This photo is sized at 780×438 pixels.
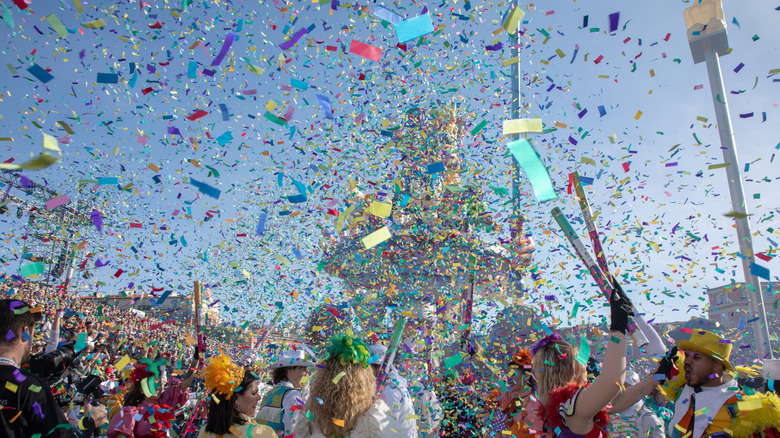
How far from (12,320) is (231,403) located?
1391 millimetres

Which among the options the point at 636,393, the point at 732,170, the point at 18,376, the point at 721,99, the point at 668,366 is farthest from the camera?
the point at 721,99

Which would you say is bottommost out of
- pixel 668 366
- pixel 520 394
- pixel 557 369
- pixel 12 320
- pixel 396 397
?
pixel 520 394

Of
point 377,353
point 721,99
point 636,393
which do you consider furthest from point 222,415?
point 721,99

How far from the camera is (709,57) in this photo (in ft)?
47.8

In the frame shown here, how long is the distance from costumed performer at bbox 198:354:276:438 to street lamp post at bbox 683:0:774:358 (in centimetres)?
1101

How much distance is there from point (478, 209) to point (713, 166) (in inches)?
289

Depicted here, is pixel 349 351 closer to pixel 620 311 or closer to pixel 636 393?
pixel 620 311

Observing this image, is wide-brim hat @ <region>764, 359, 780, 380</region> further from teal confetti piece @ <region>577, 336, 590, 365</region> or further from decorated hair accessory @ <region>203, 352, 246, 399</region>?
decorated hair accessory @ <region>203, 352, 246, 399</region>

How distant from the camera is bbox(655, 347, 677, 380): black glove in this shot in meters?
3.27

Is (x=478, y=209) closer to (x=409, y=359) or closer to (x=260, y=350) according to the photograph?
(x=409, y=359)

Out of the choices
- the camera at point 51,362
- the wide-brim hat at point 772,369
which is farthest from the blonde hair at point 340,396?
the wide-brim hat at point 772,369

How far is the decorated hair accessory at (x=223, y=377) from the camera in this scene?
326 centimetres

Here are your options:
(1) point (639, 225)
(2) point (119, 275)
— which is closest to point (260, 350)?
(2) point (119, 275)

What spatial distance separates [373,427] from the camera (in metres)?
2.57
